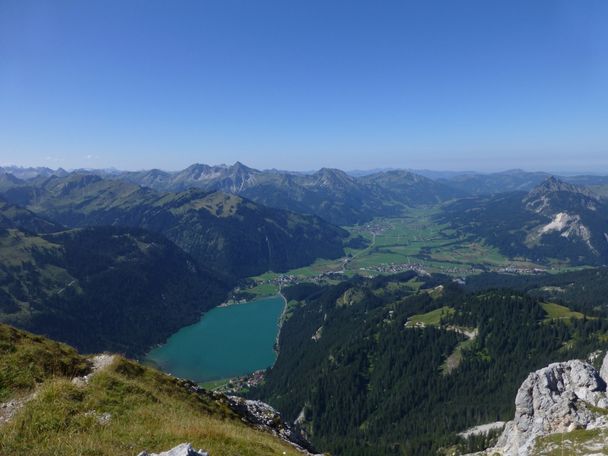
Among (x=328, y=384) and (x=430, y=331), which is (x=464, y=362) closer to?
(x=430, y=331)

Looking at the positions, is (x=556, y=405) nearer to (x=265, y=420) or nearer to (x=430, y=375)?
(x=265, y=420)

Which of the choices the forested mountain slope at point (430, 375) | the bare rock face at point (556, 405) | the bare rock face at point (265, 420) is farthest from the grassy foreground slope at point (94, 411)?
the forested mountain slope at point (430, 375)

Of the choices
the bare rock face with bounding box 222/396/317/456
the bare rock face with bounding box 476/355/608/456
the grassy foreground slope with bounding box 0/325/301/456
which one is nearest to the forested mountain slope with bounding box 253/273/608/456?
the bare rock face with bounding box 476/355/608/456

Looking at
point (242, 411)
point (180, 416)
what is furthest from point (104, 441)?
point (242, 411)

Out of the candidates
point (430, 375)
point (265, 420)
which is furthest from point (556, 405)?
point (430, 375)

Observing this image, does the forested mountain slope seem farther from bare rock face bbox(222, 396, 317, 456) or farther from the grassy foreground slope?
the grassy foreground slope

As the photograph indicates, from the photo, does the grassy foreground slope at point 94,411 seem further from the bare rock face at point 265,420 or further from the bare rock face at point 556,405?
the bare rock face at point 556,405
